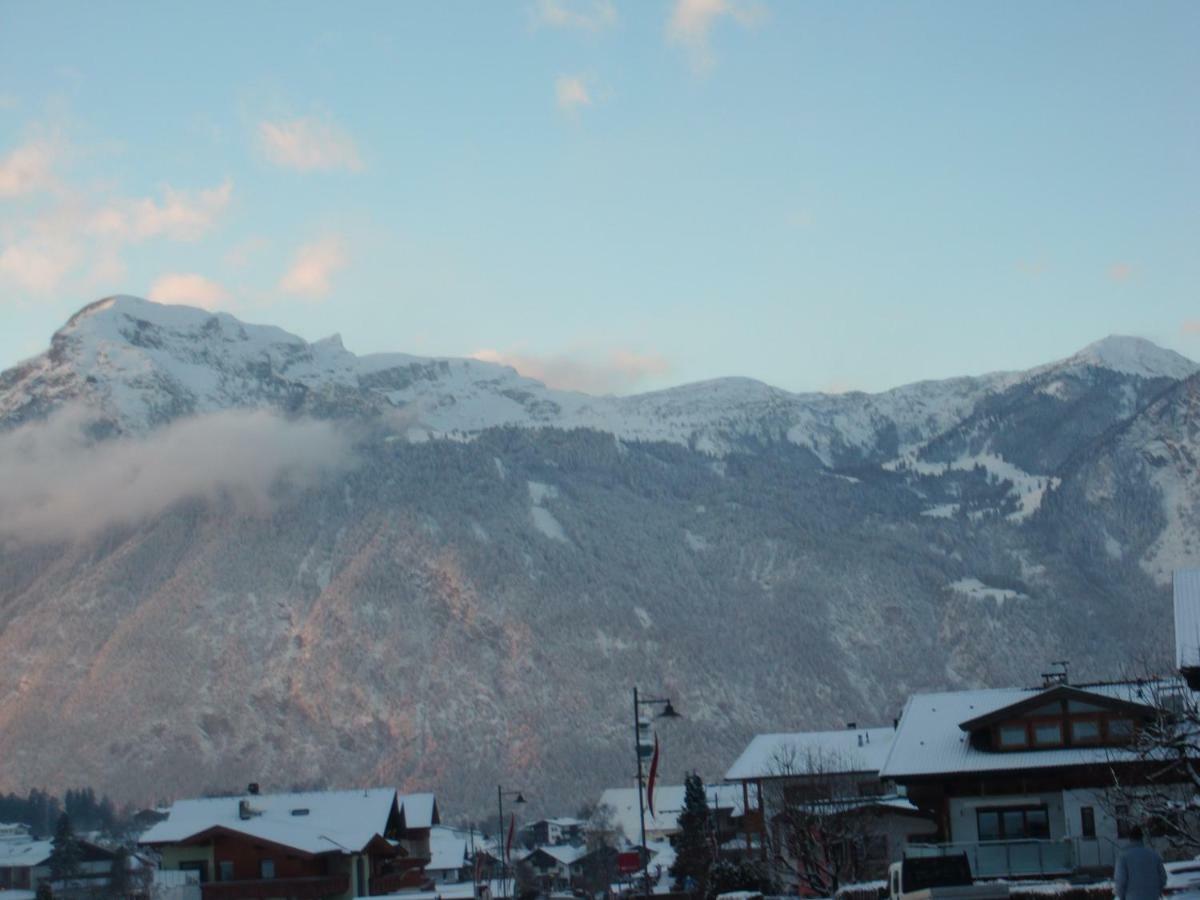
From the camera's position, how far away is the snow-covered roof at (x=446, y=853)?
12031cm

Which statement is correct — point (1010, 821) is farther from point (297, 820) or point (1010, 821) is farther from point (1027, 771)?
point (297, 820)

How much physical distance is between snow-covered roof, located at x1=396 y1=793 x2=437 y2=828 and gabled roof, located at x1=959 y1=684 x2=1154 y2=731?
49934 millimetres

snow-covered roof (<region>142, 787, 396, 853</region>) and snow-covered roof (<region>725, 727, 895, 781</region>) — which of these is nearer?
snow-covered roof (<region>725, 727, 895, 781</region>)

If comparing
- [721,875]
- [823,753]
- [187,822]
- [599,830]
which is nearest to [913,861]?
[721,875]

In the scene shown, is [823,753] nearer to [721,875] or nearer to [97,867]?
[721,875]

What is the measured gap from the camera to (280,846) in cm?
7038

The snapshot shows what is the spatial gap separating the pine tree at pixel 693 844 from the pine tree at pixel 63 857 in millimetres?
42829

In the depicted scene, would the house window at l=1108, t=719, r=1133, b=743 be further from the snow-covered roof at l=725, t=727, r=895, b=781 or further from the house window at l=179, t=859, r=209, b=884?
the house window at l=179, t=859, r=209, b=884

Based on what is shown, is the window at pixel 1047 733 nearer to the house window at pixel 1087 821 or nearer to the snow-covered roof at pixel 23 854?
the house window at pixel 1087 821

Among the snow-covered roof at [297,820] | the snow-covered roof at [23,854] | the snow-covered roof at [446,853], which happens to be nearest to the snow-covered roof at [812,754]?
the snow-covered roof at [297,820]

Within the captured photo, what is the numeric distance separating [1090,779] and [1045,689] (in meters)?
4.87

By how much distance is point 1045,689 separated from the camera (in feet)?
172

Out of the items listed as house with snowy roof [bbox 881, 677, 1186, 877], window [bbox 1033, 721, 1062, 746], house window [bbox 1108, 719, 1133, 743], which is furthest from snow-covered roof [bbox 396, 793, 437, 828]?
house window [bbox 1108, 719, 1133, 743]

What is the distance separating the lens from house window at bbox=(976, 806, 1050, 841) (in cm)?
4838
